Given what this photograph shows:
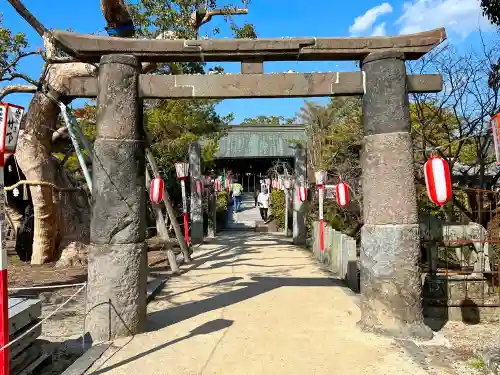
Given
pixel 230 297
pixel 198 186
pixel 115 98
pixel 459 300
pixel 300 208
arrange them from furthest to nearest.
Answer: pixel 198 186 < pixel 300 208 < pixel 230 297 < pixel 459 300 < pixel 115 98

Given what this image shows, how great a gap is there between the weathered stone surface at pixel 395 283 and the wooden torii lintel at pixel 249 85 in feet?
5.78

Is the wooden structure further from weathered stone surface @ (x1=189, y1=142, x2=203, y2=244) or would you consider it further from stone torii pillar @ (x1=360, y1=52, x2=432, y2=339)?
weathered stone surface @ (x1=189, y1=142, x2=203, y2=244)

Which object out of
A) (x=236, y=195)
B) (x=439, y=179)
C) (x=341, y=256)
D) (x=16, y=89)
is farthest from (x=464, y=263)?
(x=236, y=195)

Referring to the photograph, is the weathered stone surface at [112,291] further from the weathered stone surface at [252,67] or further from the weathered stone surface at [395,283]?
the weathered stone surface at [395,283]

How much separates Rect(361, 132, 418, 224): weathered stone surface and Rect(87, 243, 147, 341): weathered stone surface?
9.79 feet

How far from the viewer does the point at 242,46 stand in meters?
5.24

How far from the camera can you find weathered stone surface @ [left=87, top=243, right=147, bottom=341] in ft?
16.2

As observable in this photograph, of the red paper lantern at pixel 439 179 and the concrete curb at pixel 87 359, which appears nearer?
the concrete curb at pixel 87 359

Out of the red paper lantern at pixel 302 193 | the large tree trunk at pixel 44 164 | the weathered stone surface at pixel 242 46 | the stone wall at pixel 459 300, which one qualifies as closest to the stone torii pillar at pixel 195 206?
the red paper lantern at pixel 302 193

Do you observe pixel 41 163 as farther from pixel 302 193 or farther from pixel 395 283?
pixel 395 283

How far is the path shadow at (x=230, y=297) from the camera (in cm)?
590

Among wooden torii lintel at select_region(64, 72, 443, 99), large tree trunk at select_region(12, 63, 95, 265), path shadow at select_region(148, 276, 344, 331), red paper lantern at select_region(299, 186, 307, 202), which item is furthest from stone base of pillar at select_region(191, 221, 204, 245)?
wooden torii lintel at select_region(64, 72, 443, 99)

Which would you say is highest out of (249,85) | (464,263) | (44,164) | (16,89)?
(16,89)

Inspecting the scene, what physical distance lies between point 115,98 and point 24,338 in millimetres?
2741
